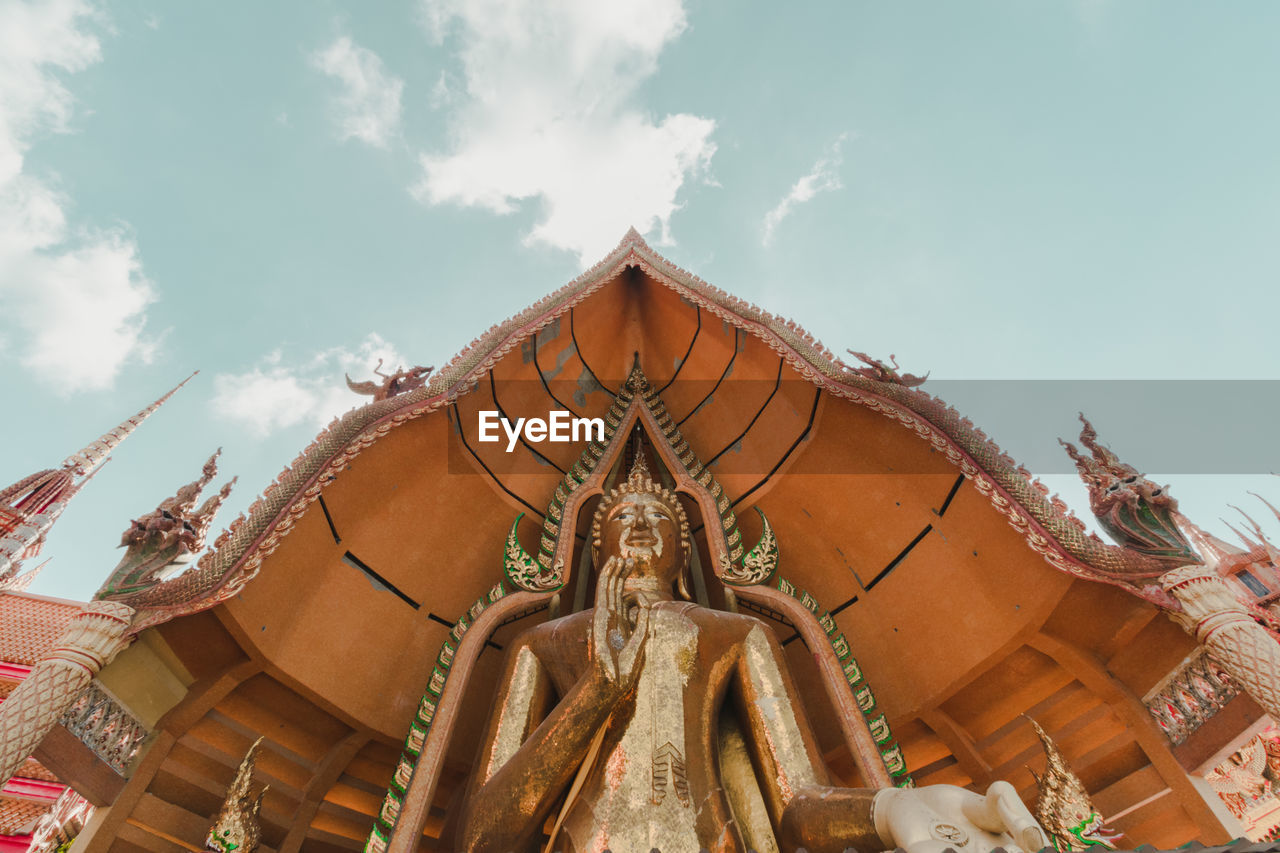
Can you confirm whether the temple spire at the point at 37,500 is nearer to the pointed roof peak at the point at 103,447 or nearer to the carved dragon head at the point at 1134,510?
the pointed roof peak at the point at 103,447

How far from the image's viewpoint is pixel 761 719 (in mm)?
2879

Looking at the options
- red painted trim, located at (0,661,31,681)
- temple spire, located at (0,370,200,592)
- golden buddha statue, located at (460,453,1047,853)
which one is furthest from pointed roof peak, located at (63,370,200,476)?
golden buddha statue, located at (460,453,1047,853)

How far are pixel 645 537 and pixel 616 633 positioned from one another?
0.90m

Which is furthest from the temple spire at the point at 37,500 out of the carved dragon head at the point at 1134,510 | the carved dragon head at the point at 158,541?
the carved dragon head at the point at 1134,510

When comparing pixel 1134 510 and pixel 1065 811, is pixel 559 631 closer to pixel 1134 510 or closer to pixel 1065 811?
pixel 1065 811

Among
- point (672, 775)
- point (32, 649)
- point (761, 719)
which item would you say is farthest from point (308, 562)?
point (32, 649)

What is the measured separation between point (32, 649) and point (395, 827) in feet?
21.3

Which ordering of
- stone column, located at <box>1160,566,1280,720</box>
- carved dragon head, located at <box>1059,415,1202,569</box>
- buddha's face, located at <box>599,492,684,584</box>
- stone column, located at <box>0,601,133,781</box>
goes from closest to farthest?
stone column, located at <box>0,601,133,781</box> < stone column, located at <box>1160,566,1280,720</box> < carved dragon head, located at <box>1059,415,1202,569</box> < buddha's face, located at <box>599,492,684,584</box>

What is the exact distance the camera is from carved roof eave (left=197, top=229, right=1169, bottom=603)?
3.00 metres

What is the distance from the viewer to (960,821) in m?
1.63

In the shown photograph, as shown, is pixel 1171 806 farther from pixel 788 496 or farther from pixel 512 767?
pixel 512 767

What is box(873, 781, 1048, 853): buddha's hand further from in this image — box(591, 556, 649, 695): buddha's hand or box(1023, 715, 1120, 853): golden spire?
box(1023, 715, 1120, 853): golden spire

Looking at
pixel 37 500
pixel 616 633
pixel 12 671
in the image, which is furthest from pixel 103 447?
pixel 616 633

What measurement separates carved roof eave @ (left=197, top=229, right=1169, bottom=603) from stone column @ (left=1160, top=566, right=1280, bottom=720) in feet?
0.37
